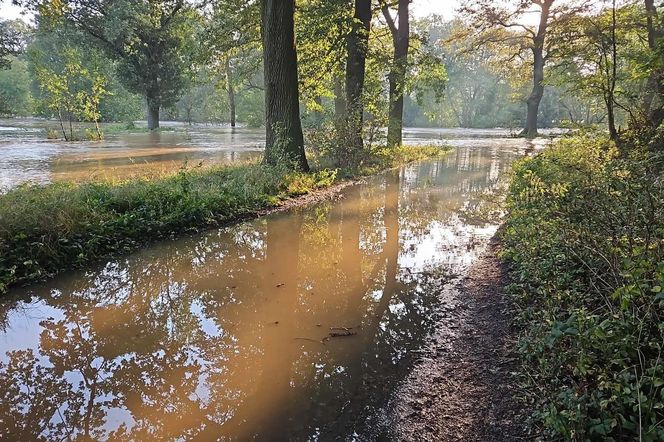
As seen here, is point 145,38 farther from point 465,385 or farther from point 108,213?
point 465,385

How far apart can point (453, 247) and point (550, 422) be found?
4529 mm

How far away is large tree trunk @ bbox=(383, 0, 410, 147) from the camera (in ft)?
54.5

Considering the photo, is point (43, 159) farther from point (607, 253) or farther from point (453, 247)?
point (607, 253)

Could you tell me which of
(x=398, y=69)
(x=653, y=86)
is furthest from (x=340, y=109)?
(x=653, y=86)

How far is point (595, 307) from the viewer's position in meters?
3.44

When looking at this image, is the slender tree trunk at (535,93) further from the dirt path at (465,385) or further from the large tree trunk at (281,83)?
the dirt path at (465,385)

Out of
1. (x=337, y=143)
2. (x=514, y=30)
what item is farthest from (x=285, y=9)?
(x=514, y=30)

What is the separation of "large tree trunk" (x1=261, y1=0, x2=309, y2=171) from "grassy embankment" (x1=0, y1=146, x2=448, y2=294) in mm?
1374

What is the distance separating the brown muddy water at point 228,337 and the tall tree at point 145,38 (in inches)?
924

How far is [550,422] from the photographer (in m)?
2.33

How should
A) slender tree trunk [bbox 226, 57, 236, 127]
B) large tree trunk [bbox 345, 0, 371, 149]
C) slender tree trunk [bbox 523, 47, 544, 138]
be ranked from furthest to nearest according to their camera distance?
slender tree trunk [bbox 226, 57, 236, 127], slender tree trunk [bbox 523, 47, 544, 138], large tree trunk [bbox 345, 0, 371, 149]

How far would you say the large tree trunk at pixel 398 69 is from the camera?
54.5 ft

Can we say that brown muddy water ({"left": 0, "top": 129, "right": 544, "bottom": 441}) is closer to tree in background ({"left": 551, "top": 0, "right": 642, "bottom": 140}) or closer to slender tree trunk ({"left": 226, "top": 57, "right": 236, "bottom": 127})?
tree in background ({"left": 551, "top": 0, "right": 642, "bottom": 140})

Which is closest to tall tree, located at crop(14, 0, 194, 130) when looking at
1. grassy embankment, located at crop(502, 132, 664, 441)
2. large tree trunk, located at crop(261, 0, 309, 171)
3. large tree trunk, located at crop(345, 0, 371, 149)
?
large tree trunk, located at crop(345, 0, 371, 149)
